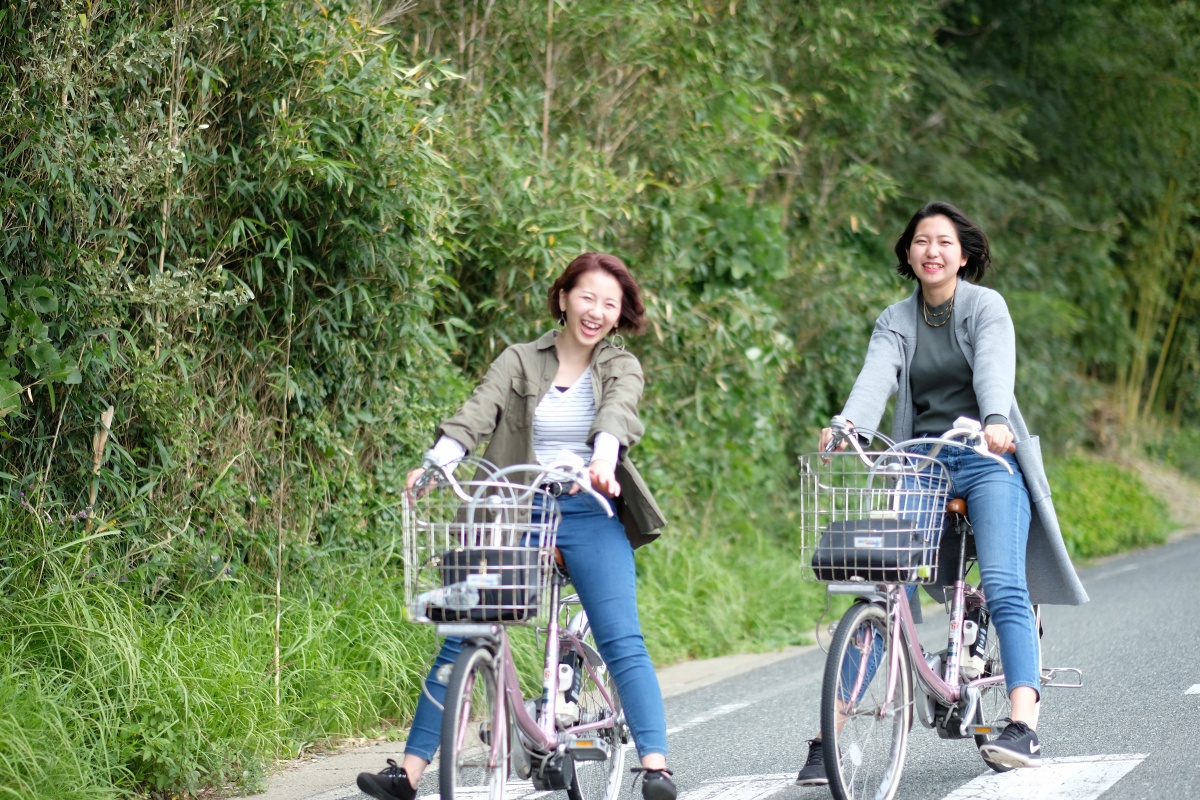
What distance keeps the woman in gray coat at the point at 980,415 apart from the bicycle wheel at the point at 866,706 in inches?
7.6

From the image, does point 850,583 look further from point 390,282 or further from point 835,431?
point 390,282

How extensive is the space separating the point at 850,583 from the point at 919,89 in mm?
10314

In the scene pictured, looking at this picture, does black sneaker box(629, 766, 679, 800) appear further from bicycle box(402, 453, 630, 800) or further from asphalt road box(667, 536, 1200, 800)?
asphalt road box(667, 536, 1200, 800)

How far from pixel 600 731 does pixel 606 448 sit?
3.22 feet

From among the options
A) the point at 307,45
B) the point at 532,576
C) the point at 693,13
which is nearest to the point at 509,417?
the point at 532,576

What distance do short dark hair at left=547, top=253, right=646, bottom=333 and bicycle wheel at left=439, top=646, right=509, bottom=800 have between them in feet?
3.87

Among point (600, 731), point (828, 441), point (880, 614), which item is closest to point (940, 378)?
point (828, 441)

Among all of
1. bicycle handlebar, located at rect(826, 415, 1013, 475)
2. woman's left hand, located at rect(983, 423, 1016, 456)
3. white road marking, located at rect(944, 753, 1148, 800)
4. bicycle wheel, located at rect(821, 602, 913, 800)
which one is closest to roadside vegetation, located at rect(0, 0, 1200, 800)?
bicycle wheel, located at rect(821, 602, 913, 800)

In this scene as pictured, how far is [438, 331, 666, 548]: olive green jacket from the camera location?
3869mm

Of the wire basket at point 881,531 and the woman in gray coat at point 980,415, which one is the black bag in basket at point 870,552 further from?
the woman in gray coat at point 980,415

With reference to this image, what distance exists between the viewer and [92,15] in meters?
4.91

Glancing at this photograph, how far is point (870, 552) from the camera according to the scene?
391 centimetres

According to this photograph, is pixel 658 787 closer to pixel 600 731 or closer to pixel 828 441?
pixel 600 731

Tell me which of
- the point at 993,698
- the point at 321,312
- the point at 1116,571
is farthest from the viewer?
the point at 1116,571
